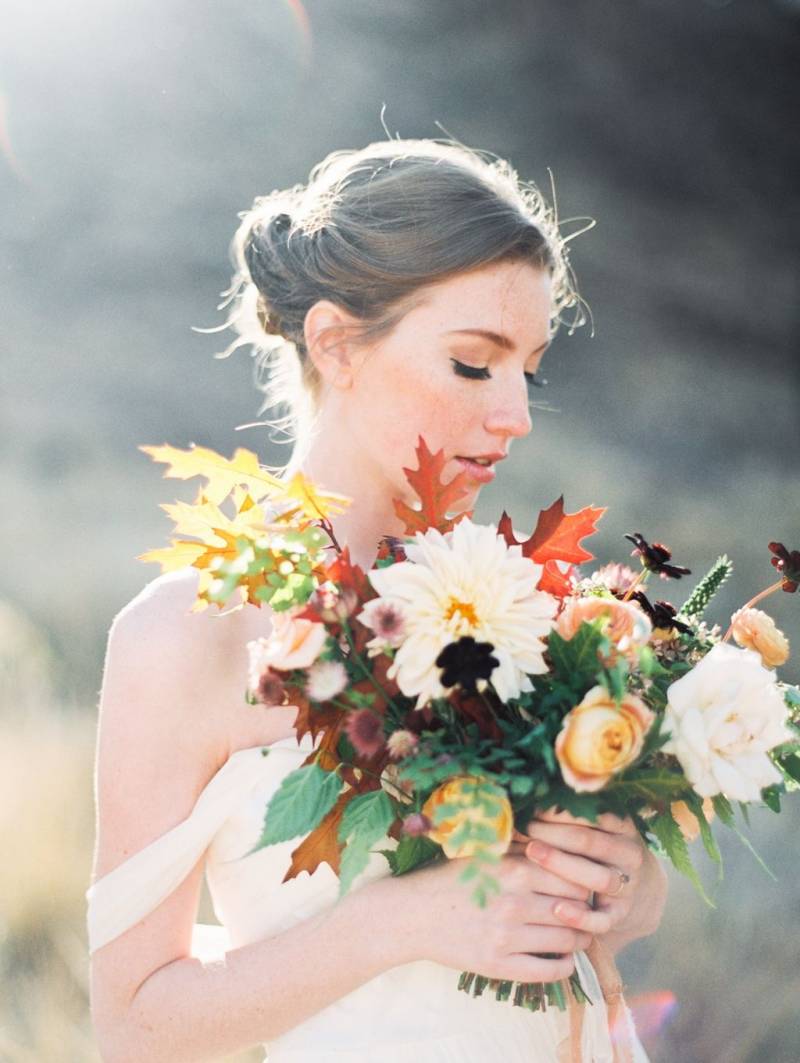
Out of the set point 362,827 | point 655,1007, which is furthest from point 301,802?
point 655,1007

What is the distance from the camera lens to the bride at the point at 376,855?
5.09 feet

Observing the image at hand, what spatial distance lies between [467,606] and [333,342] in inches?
32.5

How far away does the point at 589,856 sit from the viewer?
1533mm

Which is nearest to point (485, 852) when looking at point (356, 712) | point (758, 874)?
point (356, 712)

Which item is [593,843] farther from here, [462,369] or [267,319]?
[267,319]

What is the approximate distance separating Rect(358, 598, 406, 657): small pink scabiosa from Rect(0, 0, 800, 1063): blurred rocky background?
348 cm

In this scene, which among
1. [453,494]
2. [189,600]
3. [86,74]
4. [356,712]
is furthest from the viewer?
[86,74]

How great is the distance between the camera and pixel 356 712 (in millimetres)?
1317

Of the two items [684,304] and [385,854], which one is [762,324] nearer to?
[684,304]

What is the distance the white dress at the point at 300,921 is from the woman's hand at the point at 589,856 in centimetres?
12

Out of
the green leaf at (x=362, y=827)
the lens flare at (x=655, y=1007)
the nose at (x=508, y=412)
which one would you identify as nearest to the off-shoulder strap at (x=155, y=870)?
the green leaf at (x=362, y=827)

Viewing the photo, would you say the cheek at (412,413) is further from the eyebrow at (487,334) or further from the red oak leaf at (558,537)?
the red oak leaf at (558,537)

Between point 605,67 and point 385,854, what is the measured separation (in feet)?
23.5

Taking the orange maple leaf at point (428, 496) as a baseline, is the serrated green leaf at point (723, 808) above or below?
below
